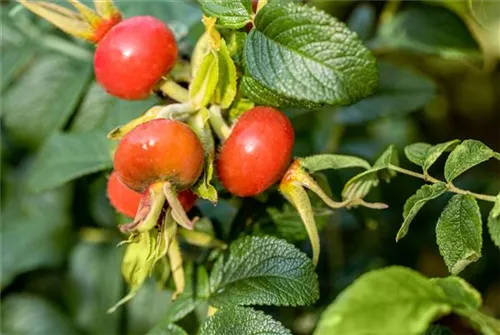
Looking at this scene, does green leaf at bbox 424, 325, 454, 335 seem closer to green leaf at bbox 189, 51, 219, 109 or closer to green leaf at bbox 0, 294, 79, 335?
green leaf at bbox 189, 51, 219, 109

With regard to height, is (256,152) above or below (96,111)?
above

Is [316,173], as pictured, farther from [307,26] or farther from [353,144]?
[353,144]

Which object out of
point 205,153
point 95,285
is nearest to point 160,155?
point 205,153

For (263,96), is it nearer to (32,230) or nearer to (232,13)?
(232,13)

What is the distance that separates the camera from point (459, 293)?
741 mm

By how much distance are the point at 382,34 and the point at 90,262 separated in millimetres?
715

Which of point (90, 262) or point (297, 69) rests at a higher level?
point (297, 69)

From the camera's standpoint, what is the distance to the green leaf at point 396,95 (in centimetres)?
156

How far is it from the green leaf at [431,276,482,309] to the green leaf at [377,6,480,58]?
821 mm

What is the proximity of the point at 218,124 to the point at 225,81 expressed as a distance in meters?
0.05

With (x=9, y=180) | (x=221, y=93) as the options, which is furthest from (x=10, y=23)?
(x=221, y=93)

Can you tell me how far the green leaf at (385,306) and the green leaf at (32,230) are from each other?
976 mm

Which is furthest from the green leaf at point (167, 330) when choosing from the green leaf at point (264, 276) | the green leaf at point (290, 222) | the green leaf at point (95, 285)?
the green leaf at point (95, 285)

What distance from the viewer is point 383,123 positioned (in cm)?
210
